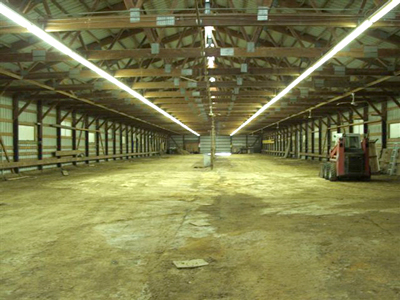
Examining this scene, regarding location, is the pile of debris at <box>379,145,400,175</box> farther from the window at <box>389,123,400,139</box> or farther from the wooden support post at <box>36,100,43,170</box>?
the wooden support post at <box>36,100,43,170</box>

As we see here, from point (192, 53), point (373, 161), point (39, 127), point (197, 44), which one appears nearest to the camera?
point (192, 53)

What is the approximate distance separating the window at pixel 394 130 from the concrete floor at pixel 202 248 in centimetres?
1342

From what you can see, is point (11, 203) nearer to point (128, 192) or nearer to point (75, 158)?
point (128, 192)

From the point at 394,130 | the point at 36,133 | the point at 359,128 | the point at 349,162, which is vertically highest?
the point at 359,128

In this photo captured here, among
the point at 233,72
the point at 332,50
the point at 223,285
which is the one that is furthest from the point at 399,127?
the point at 223,285

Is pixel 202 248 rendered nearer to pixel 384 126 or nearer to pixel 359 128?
pixel 384 126

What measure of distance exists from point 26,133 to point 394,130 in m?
24.7

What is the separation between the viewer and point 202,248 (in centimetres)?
543

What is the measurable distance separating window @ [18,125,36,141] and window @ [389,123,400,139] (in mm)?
24533

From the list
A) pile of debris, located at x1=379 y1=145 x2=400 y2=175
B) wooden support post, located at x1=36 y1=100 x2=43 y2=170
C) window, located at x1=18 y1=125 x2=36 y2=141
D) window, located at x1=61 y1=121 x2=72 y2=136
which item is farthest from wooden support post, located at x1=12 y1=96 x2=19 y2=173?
pile of debris, located at x1=379 y1=145 x2=400 y2=175

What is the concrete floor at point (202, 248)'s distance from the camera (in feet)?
12.8

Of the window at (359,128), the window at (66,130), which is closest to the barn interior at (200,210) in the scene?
the window at (66,130)

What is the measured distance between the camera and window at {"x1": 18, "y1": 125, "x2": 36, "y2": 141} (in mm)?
21359

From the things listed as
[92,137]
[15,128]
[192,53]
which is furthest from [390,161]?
[92,137]
